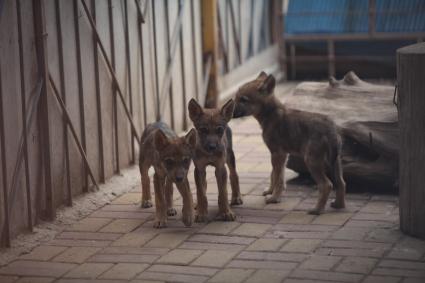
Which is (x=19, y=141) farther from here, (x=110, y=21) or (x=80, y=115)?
(x=110, y=21)

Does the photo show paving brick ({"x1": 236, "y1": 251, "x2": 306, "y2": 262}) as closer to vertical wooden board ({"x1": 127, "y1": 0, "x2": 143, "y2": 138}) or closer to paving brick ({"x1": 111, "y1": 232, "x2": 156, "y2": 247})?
paving brick ({"x1": 111, "y1": 232, "x2": 156, "y2": 247})

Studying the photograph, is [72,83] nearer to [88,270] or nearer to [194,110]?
[194,110]

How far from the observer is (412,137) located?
7305 millimetres

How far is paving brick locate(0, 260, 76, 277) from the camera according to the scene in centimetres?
686

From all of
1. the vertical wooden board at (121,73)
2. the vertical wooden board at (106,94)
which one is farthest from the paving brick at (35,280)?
the vertical wooden board at (121,73)

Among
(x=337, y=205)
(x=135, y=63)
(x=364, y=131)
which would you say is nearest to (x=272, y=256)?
(x=337, y=205)

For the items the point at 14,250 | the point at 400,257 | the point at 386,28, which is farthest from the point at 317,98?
the point at 386,28

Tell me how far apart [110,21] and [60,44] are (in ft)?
4.08

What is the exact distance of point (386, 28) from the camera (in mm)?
15781

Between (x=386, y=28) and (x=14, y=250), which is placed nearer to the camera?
(x=14, y=250)

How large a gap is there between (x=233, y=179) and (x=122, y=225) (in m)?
1.12

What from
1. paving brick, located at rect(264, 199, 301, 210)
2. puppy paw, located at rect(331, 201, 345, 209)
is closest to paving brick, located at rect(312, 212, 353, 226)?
puppy paw, located at rect(331, 201, 345, 209)

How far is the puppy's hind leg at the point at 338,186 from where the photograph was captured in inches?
324

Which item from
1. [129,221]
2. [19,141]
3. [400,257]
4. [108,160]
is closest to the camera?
[400,257]
